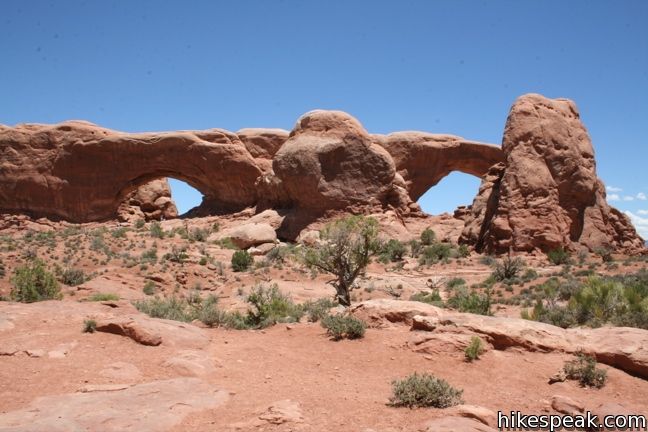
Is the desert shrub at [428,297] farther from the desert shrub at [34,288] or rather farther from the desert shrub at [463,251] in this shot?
the desert shrub at [34,288]

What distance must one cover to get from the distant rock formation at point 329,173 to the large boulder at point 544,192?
0.17ft

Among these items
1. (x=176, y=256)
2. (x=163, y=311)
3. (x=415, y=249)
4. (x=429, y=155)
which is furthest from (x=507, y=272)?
(x=429, y=155)

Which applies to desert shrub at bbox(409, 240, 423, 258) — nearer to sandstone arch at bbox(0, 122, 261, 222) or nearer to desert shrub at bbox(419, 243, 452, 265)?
desert shrub at bbox(419, 243, 452, 265)

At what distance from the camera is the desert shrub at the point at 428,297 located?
13.7 metres

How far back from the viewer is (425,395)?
5555 millimetres

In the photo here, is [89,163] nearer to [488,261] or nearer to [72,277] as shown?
[72,277]

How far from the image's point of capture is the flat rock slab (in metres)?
4.49

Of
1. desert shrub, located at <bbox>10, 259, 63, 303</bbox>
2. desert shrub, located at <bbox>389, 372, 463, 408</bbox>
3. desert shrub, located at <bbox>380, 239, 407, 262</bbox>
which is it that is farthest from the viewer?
desert shrub, located at <bbox>380, 239, 407, 262</bbox>

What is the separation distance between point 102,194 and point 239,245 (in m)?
13.5

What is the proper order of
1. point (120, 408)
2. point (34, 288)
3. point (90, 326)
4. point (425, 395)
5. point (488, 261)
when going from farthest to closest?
point (488, 261) → point (34, 288) → point (90, 326) → point (425, 395) → point (120, 408)

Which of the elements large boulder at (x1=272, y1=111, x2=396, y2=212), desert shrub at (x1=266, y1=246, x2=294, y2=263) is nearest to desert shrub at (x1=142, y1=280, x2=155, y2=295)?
desert shrub at (x1=266, y1=246, x2=294, y2=263)

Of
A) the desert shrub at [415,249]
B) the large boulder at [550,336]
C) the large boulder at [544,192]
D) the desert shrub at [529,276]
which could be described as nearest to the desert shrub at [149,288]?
the large boulder at [550,336]

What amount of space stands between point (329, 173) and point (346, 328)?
19316 mm

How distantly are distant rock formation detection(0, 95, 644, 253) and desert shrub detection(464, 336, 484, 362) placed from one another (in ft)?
47.1
